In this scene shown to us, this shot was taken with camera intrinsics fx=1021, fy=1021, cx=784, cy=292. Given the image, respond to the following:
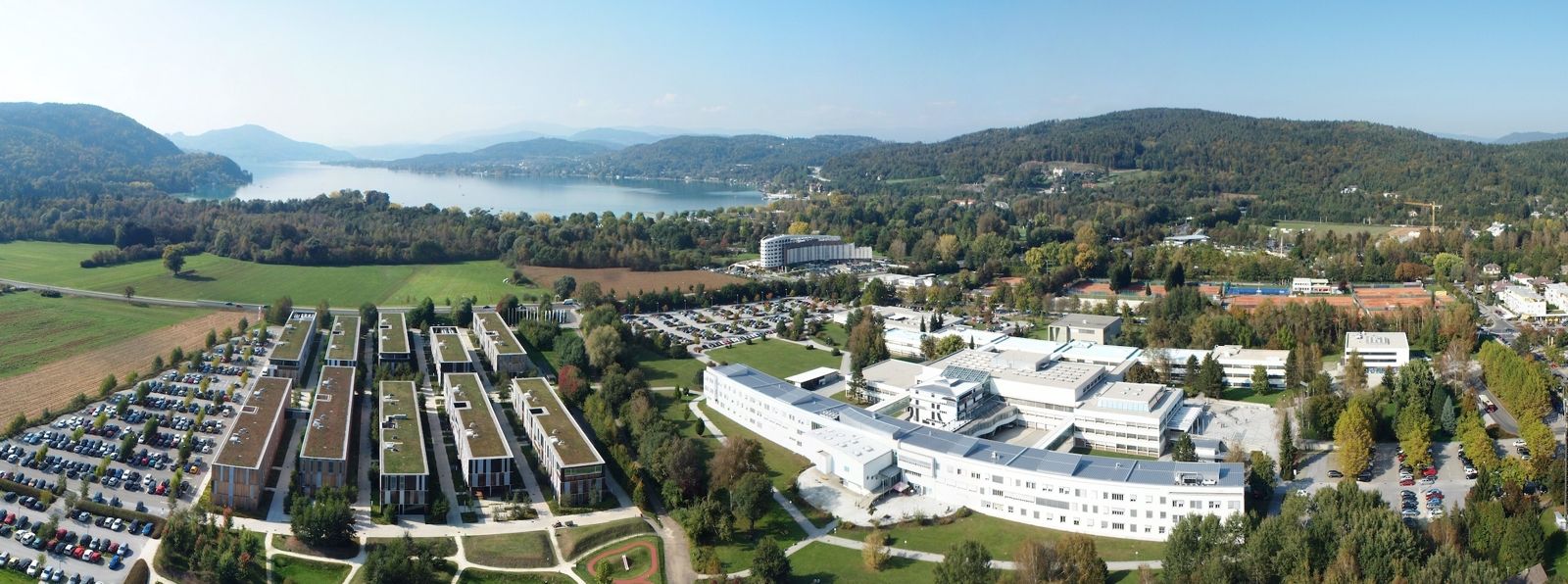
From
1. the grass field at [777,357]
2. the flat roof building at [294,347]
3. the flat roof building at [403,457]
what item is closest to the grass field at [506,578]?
the flat roof building at [403,457]

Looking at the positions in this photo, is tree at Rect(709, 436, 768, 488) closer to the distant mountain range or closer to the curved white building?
the curved white building

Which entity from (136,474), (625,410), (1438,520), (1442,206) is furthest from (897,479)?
(1442,206)

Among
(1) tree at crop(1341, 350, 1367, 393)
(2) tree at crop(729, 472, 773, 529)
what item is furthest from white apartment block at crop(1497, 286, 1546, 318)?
(2) tree at crop(729, 472, 773, 529)

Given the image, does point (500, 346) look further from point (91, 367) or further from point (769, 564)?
point (769, 564)

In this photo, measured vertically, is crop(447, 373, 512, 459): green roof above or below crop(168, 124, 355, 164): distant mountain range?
below

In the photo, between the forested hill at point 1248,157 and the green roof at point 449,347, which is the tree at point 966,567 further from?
the forested hill at point 1248,157

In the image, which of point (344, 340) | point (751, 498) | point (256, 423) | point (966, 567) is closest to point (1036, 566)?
point (966, 567)
